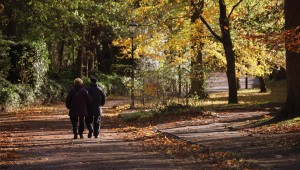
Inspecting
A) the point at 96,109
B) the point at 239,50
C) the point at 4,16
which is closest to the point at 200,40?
the point at 239,50

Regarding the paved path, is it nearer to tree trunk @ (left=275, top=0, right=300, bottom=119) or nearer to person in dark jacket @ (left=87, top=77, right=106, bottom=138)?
tree trunk @ (left=275, top=0, right=300, bottom=119)

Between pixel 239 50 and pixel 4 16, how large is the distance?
1561 cm

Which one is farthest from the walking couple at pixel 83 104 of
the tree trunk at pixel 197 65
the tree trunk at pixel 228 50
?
the tree trunk at pixel 228 50

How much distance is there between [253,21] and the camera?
74.4 ft

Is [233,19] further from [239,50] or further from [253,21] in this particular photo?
[239,50]

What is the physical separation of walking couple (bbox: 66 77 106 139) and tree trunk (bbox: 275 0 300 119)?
5.78 metres

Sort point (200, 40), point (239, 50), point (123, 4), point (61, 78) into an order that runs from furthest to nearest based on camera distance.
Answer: point (61, 78), point (123, 4), point (239, 50), point (200, 40)

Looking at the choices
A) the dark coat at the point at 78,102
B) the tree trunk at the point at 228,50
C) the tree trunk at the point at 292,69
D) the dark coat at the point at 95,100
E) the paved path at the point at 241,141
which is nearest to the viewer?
the paved path at the point at 241,141

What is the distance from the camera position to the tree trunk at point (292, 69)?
14.4 m

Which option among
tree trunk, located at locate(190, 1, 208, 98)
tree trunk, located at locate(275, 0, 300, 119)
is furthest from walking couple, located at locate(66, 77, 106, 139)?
tree trunk, located at locate(190, 1, 208, 98)

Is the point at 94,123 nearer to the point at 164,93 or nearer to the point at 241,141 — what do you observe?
the point at 241,141

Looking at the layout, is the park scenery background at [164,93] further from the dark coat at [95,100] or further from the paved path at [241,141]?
the dark coat at [95,100]

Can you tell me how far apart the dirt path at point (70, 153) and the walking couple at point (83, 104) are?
501mm

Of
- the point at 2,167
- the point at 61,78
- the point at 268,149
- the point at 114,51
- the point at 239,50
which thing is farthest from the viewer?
the point at 114,51
